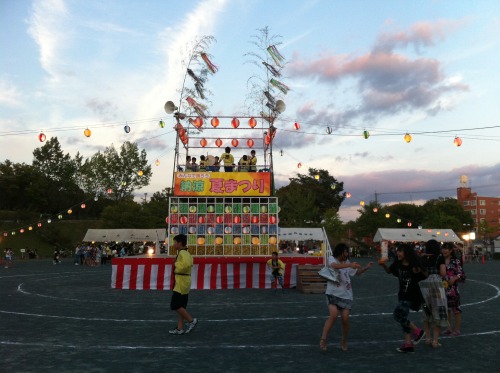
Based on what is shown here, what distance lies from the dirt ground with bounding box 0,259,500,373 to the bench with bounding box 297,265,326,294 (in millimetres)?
2614

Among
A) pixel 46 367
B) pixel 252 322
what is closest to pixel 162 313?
pixel 252 322

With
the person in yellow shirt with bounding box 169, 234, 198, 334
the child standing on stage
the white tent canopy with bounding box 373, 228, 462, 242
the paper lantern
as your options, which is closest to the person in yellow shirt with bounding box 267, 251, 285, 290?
the paper lantern

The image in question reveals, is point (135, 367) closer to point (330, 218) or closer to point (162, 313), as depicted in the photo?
point (162, 313)

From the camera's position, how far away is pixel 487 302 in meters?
14.7

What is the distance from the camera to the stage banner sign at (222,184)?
74.3 ft

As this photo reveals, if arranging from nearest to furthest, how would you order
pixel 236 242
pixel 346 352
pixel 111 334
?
1. pixel 346 352
2. pixel 111 334
3. pixel 236 242

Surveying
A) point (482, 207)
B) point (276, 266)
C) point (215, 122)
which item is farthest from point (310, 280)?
point (482, 207)

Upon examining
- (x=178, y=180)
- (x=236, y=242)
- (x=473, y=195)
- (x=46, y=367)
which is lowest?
(x=46, y=367)

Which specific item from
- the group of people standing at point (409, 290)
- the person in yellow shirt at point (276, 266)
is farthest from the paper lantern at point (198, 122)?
the group of people standing at point (409, 290)

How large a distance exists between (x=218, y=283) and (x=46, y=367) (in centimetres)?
1373

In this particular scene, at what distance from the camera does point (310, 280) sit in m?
18.9

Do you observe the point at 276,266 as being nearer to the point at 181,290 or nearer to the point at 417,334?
the point at 181,290

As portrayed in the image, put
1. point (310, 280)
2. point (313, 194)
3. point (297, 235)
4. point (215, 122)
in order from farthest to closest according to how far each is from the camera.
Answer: point (313, 194), point (297, 235), point (215, 122), point (310, 280)

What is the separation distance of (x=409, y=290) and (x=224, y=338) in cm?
361
